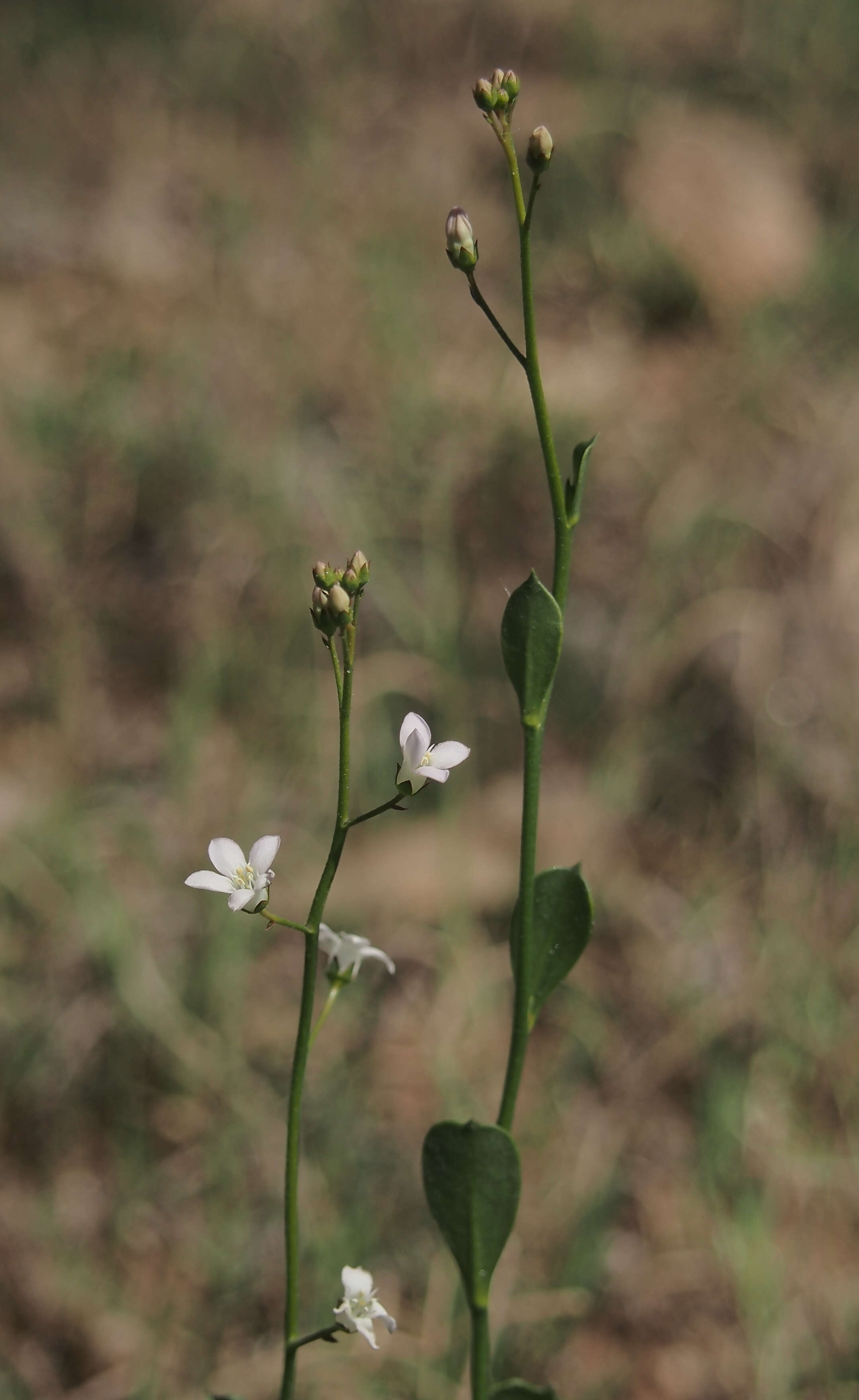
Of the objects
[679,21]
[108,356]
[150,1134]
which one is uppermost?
[679,21]

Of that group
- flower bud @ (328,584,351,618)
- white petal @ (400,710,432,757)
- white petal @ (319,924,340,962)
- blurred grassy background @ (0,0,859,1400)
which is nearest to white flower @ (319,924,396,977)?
white petal @ (319,924,340,962)

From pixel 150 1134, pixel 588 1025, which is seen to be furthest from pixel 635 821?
pixel 150 1134

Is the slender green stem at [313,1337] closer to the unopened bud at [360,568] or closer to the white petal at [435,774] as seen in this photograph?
the white petal at [435,774]

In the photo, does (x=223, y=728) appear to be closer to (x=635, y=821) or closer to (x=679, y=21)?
(x=635, y=821)

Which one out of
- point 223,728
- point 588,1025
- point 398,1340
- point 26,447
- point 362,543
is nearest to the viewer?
point 398,1340

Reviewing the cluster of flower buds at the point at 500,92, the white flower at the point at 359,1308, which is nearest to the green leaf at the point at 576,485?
the cluster of flower buds at the point at 500,92

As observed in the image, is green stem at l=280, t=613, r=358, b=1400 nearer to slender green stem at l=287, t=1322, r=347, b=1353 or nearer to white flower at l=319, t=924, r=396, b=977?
→ slender green stem at l=287, t=1322, r=347, b=1353

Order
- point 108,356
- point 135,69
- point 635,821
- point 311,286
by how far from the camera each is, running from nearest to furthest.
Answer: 1. point 635,821
2. point 108,356
3. point 311,286
4. point 135,69
